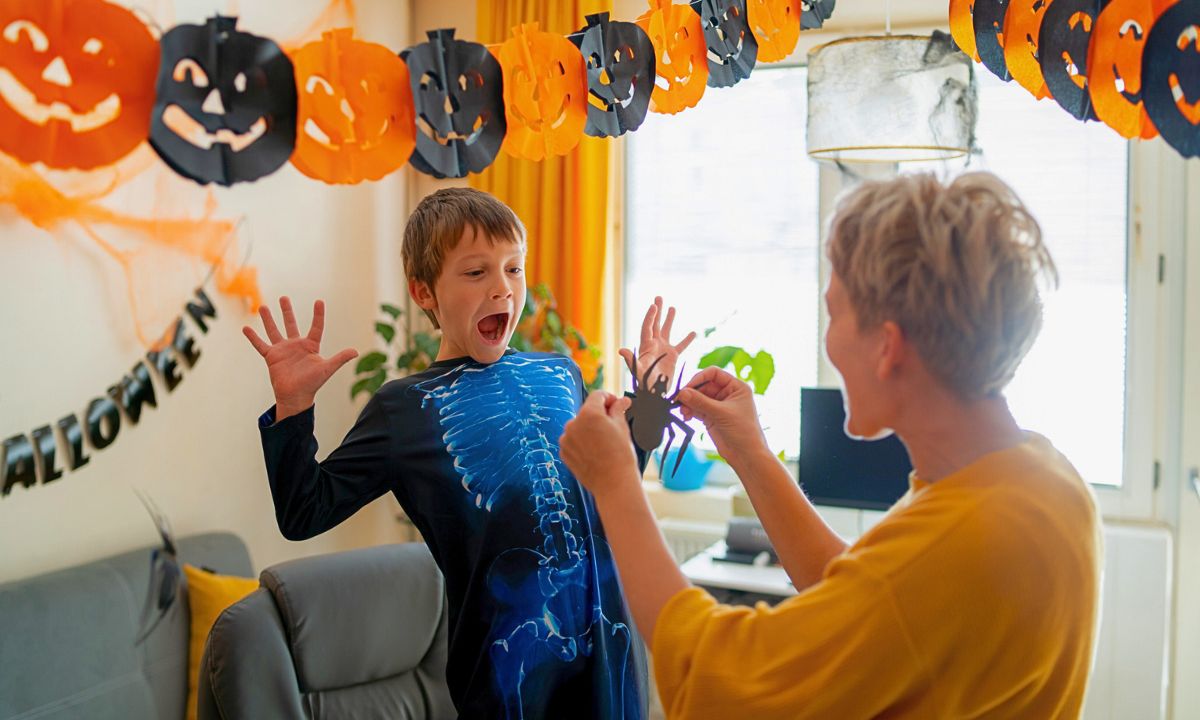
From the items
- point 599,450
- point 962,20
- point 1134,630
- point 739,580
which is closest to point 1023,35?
point 962,20

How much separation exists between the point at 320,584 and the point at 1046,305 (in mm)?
1908

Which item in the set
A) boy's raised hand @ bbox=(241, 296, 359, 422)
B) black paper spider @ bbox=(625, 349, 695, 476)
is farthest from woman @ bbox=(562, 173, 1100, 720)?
boy's raised hand @ bbox=(241, 296, 359, 422)

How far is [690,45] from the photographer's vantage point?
1.83 metres

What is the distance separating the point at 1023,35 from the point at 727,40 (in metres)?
0.52

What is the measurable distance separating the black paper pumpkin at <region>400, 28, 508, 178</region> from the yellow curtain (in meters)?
2.16

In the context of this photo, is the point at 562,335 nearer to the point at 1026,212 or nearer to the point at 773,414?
the point at 773,414

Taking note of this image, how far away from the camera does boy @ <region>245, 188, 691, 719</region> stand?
4.62ft

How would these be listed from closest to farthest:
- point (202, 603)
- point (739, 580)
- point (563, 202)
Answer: point (202, 603) → point (739, 580) → point (563, 202)

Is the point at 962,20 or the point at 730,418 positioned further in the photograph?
the point at 962,20

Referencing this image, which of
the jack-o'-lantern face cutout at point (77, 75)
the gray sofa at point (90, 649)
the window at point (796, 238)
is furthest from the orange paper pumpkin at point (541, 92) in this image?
the window at point (796, 238)

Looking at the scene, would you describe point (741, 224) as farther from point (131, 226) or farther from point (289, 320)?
point (289, 320)

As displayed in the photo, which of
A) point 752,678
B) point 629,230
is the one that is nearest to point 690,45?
point 752,678

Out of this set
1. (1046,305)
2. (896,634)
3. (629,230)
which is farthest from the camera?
(629,230)

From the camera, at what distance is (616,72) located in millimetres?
1688
